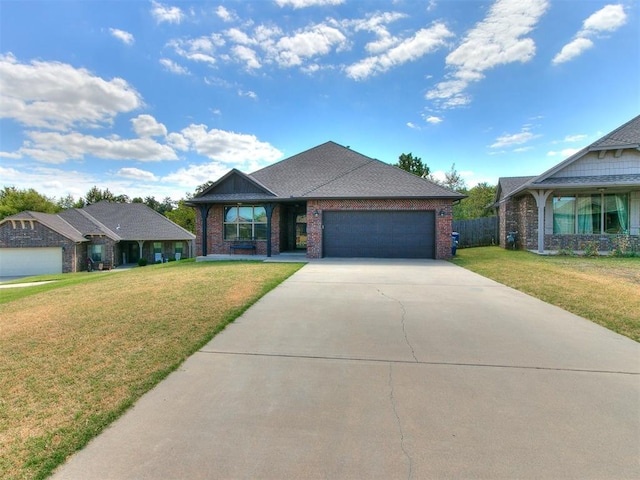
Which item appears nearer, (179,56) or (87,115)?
(179,56)

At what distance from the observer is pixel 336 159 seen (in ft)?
57.8

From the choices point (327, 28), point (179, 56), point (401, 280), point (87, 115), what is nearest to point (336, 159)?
point (327, 28)

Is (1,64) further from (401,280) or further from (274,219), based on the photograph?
(401,280)

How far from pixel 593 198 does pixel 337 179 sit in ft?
40.9

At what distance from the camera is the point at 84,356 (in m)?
3.33

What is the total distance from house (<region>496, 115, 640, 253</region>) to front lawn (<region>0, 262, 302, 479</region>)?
14740mm

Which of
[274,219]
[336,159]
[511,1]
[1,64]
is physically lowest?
[274,219]

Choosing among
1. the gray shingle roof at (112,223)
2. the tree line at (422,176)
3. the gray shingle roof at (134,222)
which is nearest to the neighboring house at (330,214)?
the tree line at (422,176)

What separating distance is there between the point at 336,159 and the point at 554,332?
15032mm

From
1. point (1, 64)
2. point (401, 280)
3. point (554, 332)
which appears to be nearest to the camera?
point (554, 332)

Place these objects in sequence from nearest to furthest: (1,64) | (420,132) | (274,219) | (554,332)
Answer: (554,332)
(1,64)
(274,219)
(420,132)

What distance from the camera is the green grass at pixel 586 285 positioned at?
4.83m

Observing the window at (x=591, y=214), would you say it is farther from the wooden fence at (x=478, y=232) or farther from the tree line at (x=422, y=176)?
the tree line at (x=422, y=176)

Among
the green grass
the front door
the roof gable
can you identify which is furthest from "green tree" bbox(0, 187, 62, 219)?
the green grass
